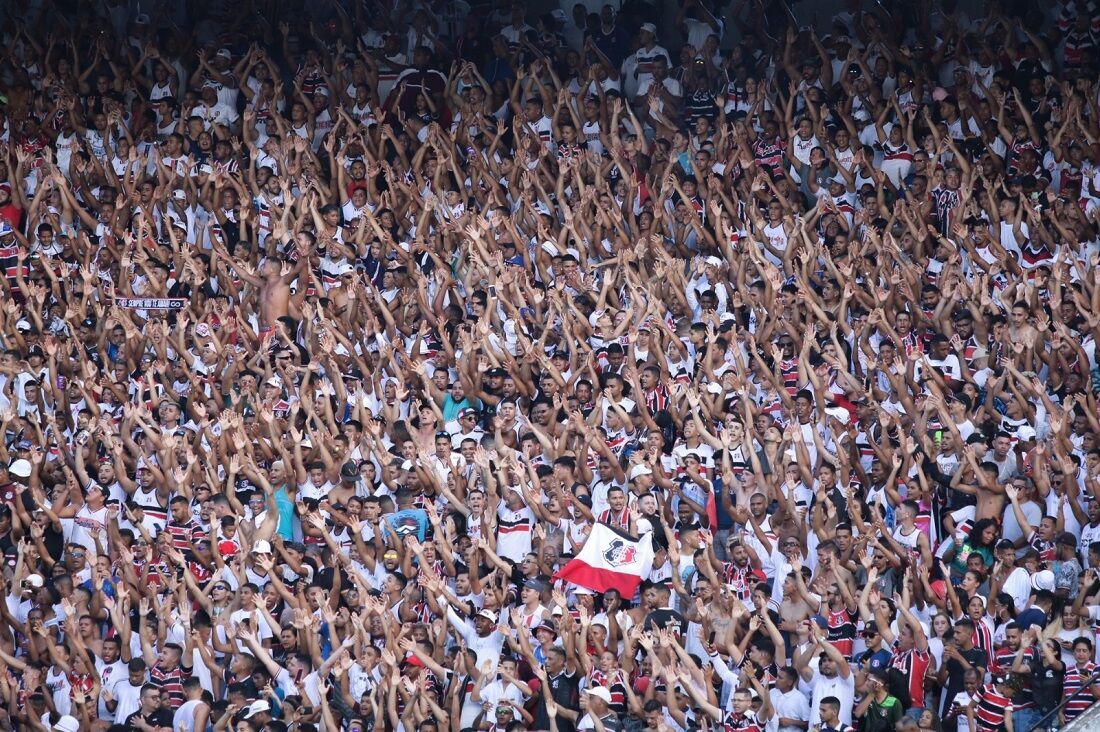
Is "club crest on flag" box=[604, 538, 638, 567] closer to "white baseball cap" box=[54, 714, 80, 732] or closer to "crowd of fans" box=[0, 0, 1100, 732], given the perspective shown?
"crowd of fans" box=[0, 0, 1100, 732]

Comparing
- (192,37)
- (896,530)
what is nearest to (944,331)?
(896,530)

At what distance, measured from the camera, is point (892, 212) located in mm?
18688

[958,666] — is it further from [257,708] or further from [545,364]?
[257,708]

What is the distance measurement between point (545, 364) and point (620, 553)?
2.29 metres

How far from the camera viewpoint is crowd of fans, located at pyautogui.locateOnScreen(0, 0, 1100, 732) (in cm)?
1446

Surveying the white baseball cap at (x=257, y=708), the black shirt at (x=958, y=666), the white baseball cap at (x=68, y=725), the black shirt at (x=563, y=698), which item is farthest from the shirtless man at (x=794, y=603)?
the white baseball cap at (x=68, y=725)

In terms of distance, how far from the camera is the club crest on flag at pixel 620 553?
15039mm

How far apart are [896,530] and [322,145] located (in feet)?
24.7

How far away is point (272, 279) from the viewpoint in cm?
1838

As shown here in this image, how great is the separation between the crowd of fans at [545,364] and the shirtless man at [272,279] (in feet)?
0.16

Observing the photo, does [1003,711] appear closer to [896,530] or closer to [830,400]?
[896,530]

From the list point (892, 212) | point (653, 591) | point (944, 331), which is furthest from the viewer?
point (892, 212)

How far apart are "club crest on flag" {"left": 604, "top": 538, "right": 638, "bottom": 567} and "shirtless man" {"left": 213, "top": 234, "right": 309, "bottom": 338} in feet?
13.9

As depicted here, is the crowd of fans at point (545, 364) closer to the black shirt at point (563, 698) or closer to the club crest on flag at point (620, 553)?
the black shirt at point (563, 698)
